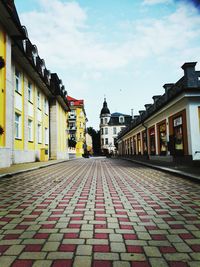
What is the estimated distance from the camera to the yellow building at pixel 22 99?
12125mm

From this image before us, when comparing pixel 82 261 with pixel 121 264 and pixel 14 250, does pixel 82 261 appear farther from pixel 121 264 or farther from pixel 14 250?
pixel 14 250

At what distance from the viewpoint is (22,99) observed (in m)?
17.0

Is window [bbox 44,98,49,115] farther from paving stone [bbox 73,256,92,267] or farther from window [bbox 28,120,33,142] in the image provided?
paving stone [bbox 73,256,92,267]

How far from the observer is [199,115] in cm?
1295

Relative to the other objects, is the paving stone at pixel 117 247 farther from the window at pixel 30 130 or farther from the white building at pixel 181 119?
the window at pixel 30 130

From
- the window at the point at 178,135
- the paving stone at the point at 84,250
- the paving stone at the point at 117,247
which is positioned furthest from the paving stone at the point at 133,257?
the window at the point at 178,135

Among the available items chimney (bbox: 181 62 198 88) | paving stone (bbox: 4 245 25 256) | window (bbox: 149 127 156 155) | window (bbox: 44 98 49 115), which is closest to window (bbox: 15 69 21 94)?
window (bbox: 44 98 49 115)

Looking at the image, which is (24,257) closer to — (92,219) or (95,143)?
(92,219)

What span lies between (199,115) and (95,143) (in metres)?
89.1

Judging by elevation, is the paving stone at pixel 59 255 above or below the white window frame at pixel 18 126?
below

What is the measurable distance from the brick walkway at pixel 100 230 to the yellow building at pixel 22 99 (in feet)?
25.8

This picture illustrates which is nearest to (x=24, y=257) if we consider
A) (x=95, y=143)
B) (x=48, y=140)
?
(x=48, y=140)

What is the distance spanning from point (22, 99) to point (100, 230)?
15.4m

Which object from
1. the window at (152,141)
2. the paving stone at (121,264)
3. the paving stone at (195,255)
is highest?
the window at (152,141)
